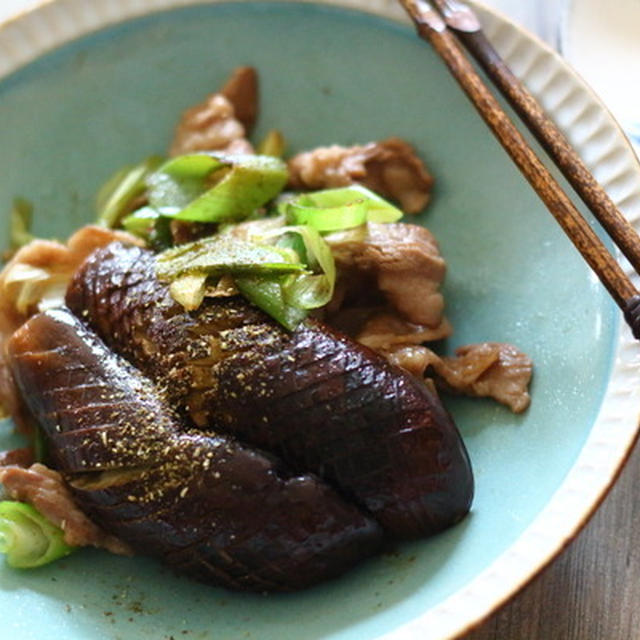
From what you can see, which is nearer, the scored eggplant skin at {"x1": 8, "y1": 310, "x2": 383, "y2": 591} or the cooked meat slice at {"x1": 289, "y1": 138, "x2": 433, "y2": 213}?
the scored eggplant skin at {"x1": 8, "y1": 310, "x2": 383, "y2": 591}

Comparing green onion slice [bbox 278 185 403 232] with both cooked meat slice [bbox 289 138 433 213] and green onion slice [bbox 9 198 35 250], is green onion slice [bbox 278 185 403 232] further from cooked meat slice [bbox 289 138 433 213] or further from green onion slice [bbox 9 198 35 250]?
green onion slice [bbox 9 198 35 250]

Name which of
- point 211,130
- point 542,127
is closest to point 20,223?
point 211,130

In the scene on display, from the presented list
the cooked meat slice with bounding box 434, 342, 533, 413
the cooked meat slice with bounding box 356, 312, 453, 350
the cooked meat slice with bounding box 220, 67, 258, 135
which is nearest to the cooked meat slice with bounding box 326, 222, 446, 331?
the cooked meat slice with bounding box 356, 312, 453, 350

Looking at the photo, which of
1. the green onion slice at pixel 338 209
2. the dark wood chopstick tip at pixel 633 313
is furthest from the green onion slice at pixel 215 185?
the dark wood chopstick tip at pixel 633 313

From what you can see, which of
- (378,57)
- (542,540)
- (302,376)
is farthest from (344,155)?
(542,540)

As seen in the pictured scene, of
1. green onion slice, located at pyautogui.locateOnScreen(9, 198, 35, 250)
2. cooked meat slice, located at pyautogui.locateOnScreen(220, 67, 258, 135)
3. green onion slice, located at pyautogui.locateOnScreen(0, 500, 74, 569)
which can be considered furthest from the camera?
cooked meat slice, located at pyautogui.locateOnScreen(220, 67, 258, 135)

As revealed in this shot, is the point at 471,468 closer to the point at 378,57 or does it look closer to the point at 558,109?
the point at 558,109

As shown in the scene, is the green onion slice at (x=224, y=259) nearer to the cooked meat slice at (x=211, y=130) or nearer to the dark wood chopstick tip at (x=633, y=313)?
the cooked meat slice at (x=211, y=130)
